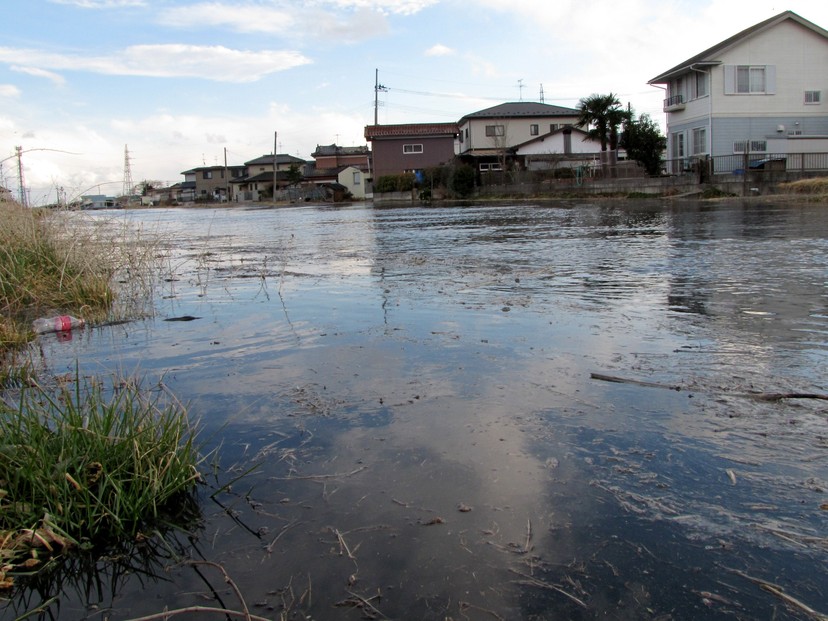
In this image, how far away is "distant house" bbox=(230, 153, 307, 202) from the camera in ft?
263

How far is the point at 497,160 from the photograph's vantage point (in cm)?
5409

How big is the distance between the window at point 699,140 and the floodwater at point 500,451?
98.4 ft

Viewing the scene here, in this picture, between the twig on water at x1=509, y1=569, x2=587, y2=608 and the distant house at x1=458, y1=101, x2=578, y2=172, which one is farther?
the distant house at x1=458, y1=101, x2=578, y2=172

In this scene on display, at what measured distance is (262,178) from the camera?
86.1 m

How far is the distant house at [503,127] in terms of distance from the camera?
54.4m

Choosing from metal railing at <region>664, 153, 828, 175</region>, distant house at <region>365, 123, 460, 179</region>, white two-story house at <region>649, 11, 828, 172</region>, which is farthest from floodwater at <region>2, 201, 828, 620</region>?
distant house at <region>365, 123, 460, 179</region>

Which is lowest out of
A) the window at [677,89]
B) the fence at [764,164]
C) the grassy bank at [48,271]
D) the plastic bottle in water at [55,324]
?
the plastic bottle in water at [55,324]

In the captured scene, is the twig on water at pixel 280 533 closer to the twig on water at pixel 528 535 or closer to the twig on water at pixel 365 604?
the twig on water at pixel 365 604

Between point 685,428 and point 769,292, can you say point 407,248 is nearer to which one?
point 769,292

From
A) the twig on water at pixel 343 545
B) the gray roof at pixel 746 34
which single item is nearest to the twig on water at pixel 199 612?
the twig on water at pixel 343 545

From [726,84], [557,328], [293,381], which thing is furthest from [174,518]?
[726,84]

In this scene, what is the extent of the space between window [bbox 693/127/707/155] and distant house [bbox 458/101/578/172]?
19.6 metres

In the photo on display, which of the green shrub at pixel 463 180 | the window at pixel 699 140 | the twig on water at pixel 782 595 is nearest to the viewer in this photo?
the twig on water at pixel 782 595

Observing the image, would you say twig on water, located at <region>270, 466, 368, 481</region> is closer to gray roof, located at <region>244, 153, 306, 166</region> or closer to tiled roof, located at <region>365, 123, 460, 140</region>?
tiled roof, located at <region>365, 123, 460, 140</region>
